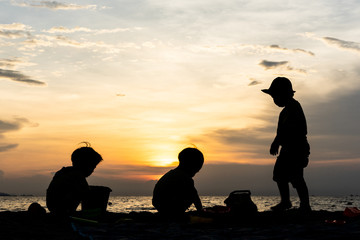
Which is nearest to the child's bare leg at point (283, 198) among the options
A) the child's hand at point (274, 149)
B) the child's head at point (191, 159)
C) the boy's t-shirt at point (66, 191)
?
the child's hand at point (274, 149)

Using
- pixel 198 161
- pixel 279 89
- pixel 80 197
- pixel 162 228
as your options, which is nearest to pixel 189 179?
pixel 198 161

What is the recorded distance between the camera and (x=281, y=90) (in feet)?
28.1

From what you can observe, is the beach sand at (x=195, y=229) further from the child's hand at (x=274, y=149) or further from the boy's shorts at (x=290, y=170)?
the child's hand at (x=274, y=149)

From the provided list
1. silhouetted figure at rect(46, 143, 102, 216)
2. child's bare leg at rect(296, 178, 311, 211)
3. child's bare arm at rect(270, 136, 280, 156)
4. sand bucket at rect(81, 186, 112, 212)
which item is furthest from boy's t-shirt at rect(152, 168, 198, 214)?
child's bare leg at rect(296, 178, 311, 211)

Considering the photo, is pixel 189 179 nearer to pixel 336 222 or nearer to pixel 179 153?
pixel 179 153

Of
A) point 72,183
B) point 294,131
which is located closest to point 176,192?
point 72,183

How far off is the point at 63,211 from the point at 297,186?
181 inches

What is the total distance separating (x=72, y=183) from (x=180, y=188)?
2.04 metres

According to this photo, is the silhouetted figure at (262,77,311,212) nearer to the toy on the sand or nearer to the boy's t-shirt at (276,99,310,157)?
the boy's t-shirt at (276,99,310,157)

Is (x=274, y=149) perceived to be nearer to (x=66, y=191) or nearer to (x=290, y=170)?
(x=290, y=170)

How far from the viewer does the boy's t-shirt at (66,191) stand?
7.74 metres

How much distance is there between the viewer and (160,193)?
7953mm

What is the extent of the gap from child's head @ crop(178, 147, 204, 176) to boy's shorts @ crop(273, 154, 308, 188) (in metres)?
1.66

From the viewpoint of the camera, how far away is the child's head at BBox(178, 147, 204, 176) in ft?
26.0
